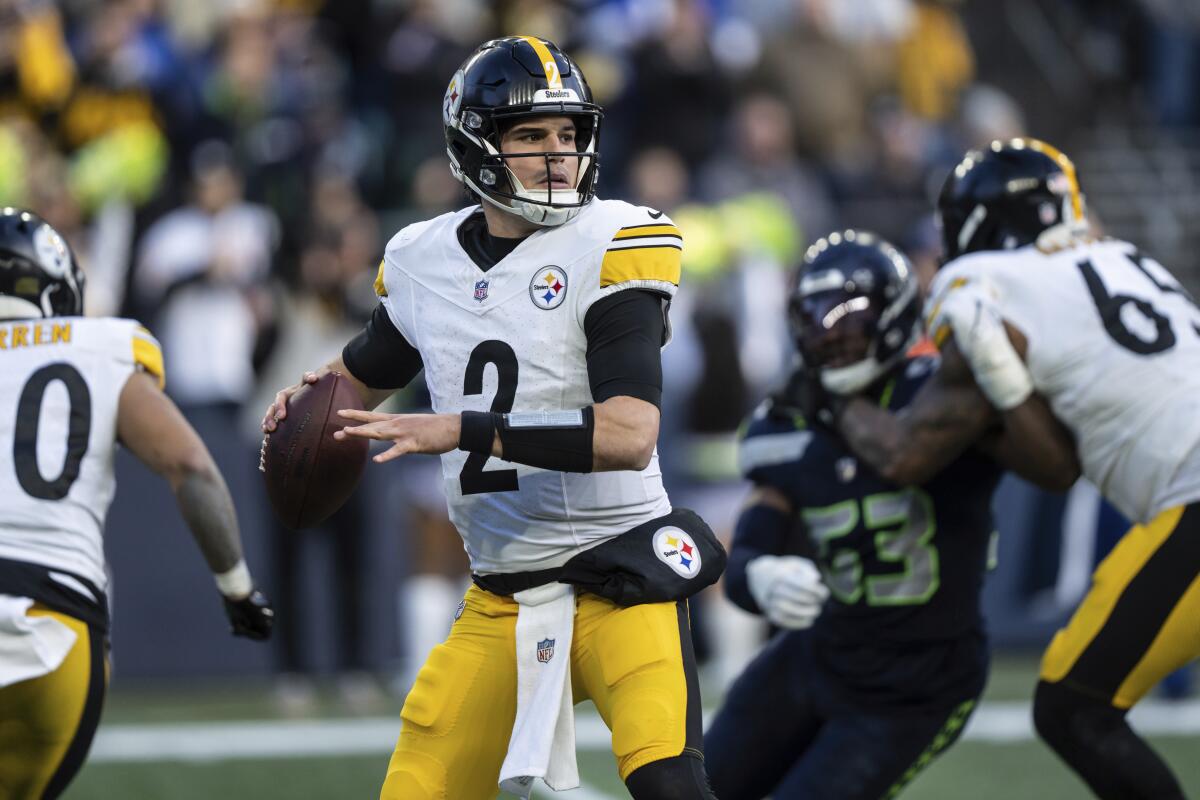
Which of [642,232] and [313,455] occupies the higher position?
[642,232]

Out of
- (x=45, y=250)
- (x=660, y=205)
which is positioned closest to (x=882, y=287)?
(x=45, y=250)

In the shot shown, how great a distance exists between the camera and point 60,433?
3.91 metres

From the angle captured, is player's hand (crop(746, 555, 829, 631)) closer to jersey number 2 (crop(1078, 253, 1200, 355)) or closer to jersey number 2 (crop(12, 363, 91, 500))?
jersey number 2 (crop(1078, 253, 1200, 355))

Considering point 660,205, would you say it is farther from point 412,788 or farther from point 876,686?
point 412,788

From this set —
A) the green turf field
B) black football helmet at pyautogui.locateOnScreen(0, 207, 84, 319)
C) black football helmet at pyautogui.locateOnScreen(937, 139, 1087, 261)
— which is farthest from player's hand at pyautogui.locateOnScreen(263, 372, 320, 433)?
the green turf field

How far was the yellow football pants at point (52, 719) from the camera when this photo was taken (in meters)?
3.79

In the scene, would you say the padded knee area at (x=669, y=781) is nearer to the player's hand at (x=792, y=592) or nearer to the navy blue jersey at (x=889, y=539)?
the player's hand at (x=792, y=592)

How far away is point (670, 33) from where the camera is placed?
32.9 feet

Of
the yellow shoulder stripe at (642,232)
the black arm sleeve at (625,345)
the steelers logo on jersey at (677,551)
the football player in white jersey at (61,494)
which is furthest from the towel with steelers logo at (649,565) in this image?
the football player in white jersey at (61,494)

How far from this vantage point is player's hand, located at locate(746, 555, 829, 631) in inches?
159

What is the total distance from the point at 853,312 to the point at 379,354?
123 centimetres

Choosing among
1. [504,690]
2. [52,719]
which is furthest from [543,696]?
[52,719]

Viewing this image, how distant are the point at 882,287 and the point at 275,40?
6.27m

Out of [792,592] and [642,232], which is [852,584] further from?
[642,232]
